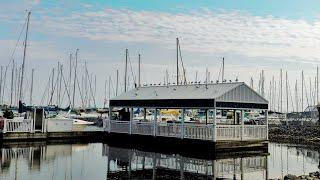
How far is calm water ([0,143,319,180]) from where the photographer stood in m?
22.9

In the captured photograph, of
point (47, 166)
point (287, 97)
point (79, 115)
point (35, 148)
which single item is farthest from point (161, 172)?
point (287, 97)

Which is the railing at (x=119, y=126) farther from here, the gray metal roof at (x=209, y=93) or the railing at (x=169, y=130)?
the railing at (x=169, y=130)

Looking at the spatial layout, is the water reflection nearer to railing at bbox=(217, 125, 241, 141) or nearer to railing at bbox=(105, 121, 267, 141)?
railing at bbox=(217, 125, 241, 141)

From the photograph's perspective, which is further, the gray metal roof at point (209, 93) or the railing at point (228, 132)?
the gray metal roof at point (209, 93)

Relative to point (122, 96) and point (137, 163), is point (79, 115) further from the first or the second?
point (137, 163)

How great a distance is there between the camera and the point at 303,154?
35.8 metres

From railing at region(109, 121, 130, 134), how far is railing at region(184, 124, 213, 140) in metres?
8.50

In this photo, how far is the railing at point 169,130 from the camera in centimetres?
3691

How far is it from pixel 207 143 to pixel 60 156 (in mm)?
10980

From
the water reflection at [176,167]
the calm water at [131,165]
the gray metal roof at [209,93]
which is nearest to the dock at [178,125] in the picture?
the gray metal roof at [209,93]

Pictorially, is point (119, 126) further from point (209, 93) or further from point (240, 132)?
point (240, 132)

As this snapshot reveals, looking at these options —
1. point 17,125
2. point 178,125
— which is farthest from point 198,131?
point 17,125

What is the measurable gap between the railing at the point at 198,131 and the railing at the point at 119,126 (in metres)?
8.50

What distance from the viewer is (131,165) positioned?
26578mm
